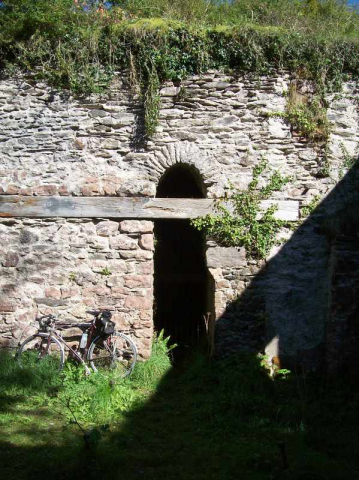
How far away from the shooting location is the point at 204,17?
7.66 m

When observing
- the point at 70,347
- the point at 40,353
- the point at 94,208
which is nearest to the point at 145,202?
the point at 94,208

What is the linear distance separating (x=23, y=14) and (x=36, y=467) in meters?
5.99

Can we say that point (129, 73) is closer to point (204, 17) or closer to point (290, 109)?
point (204, 17)

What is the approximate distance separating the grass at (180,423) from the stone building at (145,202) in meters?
0.62

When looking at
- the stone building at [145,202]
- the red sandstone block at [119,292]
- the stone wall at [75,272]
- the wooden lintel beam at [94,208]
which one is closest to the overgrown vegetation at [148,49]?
the stone building at [145,202]

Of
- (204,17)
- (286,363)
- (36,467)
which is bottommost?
(36,467)

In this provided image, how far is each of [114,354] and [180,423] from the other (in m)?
1.40

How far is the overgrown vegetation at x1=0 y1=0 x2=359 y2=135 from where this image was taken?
22.8 feet

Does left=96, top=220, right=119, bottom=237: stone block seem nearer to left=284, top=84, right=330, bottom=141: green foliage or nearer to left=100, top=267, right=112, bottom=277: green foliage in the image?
left=100, top=267, right=112, bottom=277: green foliage

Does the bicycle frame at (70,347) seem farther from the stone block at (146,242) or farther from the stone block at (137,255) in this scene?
the stone block at (146,242)

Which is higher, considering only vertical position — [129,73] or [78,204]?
[129,73]

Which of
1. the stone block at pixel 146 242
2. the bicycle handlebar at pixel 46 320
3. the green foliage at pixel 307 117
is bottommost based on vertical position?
the bicycle handlebar at pixel 46 320

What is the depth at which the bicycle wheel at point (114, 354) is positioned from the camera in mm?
6281

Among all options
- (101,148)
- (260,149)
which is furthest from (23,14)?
(260,149)
